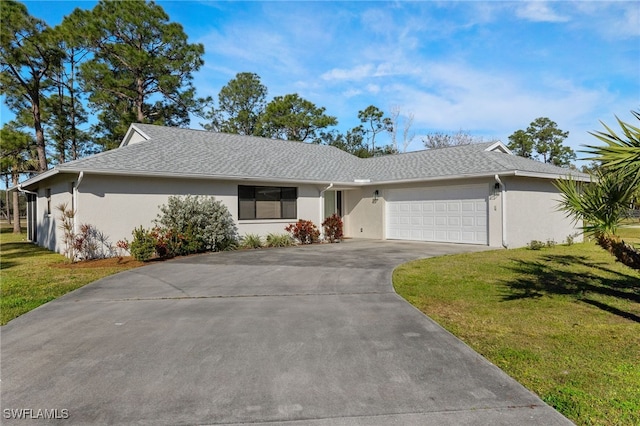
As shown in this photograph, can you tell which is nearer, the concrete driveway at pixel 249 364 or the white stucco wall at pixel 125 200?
the concrete driveway at pixel 249 364

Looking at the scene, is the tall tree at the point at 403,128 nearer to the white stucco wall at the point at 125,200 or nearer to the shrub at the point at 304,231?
the shrub at the point at 304,231

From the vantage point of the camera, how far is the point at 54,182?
1510 centimetres

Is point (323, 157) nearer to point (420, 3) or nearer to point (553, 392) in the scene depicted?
point (420, 3)

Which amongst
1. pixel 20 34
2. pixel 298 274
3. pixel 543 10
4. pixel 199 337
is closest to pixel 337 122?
pixel 20 34

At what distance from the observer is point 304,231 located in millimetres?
16609

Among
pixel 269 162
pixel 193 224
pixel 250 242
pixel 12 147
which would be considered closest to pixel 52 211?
pixel 193 224

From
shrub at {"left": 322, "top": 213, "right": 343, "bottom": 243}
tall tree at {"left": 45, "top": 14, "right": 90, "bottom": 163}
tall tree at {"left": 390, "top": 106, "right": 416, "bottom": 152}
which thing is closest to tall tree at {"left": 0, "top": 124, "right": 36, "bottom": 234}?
tall tree at {"left": 45, "top": 14, "right": 90, "bottom": 163}

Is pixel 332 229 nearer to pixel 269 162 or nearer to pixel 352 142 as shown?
pixel 269 162

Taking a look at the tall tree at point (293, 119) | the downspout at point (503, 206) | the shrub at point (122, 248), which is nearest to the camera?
the shrub at point (122, 248)

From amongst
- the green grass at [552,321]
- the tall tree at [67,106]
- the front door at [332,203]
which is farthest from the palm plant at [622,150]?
the tall tree at [67,106]
